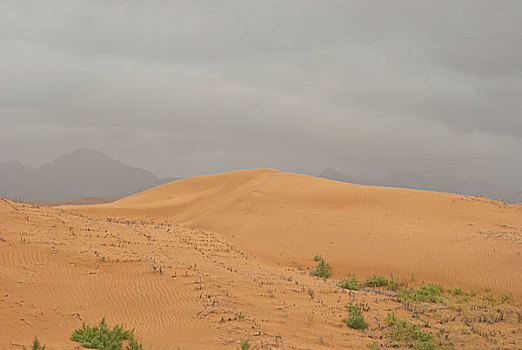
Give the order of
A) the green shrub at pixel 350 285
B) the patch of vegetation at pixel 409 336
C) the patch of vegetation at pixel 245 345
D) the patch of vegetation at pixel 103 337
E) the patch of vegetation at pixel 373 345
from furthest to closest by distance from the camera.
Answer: the green shrub at pixel 350 285 < the patch of vegetation at pixel 409 336 < the patch of vegetation at pixel 373 345 < the patch of vegetation at pixel 245 345 < the patch of vegetation at pixel 103 337

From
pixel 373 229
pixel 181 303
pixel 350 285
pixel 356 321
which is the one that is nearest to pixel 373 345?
pixel 356 321

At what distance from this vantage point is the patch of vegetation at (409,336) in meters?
7.41

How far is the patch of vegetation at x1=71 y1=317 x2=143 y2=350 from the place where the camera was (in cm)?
592

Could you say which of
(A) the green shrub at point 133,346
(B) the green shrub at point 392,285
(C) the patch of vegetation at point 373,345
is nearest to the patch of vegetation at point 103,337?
(A) the green shrub at point 133,346

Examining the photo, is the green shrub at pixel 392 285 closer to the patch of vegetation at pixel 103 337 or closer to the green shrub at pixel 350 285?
the green shrub at pixel 350 285

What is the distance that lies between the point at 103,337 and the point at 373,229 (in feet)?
47.5

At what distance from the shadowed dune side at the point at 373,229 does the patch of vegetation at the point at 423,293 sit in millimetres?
1174

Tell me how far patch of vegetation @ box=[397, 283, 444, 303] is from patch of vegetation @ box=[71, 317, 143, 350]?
7.74 meters

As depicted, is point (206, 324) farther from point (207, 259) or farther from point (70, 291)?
point (207, 259)

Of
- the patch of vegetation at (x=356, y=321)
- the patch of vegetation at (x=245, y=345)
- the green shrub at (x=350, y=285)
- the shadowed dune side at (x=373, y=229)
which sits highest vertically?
the shadowed dune side at (x=373, y=229)

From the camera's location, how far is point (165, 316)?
7719 mm

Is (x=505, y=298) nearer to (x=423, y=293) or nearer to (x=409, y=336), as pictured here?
(x=423, y=293)

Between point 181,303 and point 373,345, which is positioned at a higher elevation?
point 181,303

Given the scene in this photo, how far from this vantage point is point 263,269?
13367 millimetres
